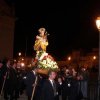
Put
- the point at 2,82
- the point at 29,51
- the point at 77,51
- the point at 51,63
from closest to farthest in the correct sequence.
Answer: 1. the point at 51,63
2. the point at 2,82
3. the point at 29,51
4. the point at 77,51

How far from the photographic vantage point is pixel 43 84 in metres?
15.5

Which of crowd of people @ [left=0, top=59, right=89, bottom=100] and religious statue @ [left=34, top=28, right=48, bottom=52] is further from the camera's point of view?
religious statue @ [left=34, top=28, right=48, bottom=52]

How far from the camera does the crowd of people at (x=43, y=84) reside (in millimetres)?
15172

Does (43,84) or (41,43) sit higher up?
(41,43)

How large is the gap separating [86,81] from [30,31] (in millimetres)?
51670

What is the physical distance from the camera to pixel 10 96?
2341 centimetres

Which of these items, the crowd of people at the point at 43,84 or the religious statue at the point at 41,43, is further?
the religious statue at the point at 41,43

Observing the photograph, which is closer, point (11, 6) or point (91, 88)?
point (91, 88)

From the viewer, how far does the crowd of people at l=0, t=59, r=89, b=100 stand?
15.2 m

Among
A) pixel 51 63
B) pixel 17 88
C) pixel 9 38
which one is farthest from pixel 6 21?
pixel 51 63

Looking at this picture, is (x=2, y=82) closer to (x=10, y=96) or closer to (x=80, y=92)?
(x=10, y=96)

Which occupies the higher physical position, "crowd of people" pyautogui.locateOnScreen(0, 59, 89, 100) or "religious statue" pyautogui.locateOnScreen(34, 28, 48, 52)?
"religious statue" pyautogui.locateOnScreen(34, 28, 48, 52)

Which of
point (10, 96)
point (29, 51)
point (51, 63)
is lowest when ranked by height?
point (10, 96)

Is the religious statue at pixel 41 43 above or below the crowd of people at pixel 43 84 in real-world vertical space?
above
